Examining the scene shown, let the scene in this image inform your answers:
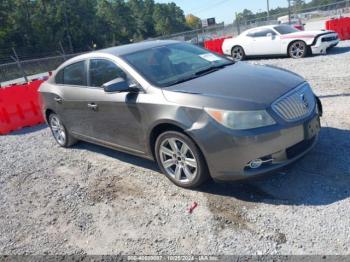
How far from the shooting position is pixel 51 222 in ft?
13.8

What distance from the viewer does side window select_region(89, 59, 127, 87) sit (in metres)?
4.75

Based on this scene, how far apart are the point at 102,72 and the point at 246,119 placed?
7.67ft

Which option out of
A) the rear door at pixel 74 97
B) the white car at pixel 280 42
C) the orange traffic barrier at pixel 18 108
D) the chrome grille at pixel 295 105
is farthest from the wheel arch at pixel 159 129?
the white car at pixel 280 42

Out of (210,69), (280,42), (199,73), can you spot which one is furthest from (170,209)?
(280,42)

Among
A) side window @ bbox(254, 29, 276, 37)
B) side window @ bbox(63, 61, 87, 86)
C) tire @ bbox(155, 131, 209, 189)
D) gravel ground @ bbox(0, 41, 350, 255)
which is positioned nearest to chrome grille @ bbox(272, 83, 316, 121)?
gravel ground @ bbox(0, 41, 350, 255)

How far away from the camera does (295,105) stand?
12.7 feet

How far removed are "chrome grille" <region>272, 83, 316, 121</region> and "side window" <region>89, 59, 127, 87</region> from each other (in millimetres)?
1958

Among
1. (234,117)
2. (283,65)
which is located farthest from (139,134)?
(283,65)

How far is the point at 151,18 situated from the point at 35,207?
310 ft

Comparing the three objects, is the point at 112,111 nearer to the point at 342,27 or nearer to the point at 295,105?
the point at 295,105

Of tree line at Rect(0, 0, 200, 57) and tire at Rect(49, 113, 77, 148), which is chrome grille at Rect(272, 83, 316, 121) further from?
tree line at Rect(0, 0, 200, 57)

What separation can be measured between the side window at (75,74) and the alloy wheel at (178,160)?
1824mm

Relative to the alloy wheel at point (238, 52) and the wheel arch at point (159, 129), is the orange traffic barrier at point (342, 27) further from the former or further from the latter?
the wheel arch at point (159, 129)

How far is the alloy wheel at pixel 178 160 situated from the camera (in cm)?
408
